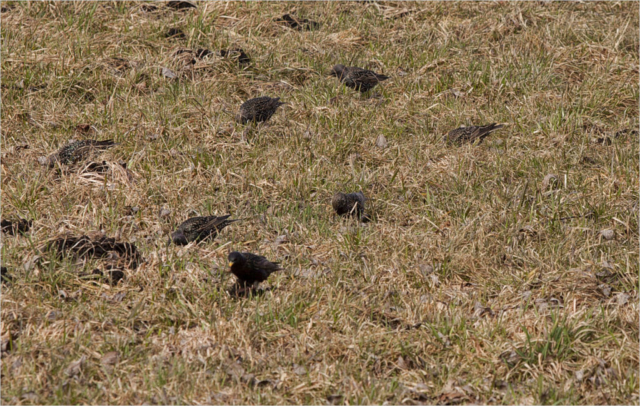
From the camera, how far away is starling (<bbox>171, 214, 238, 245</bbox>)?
5.13 meters

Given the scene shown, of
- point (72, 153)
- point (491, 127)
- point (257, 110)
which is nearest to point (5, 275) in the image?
point (72, 153)

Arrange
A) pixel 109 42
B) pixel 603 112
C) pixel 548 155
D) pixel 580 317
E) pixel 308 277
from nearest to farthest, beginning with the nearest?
pixel 580 317, pixel 308 277, pixel 548 155, pixel 603 112, pixel 109 42

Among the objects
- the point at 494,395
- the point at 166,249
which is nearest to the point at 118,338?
the point at 166,249

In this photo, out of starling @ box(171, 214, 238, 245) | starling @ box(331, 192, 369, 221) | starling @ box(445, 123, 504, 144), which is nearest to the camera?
starling @ box(171, 214, 238, 245)

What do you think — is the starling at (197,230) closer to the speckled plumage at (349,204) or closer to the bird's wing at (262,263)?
the bird's wing at (262,263)

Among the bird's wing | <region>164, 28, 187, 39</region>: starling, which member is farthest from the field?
the bird's wing

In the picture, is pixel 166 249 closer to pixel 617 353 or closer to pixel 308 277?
pixel 308 277

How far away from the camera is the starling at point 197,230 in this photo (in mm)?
5133

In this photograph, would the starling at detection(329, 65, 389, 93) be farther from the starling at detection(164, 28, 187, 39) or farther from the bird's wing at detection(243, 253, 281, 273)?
the bird's wing at detection(243, 253, 281, 273)

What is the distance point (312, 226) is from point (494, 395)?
206 centimetres

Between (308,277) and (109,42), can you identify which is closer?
(308,277)

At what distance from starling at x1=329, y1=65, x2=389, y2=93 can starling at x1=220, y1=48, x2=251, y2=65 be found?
1202 mm

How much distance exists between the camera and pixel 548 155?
6.50 meters

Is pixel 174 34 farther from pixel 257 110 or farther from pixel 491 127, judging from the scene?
pixel 491 127
